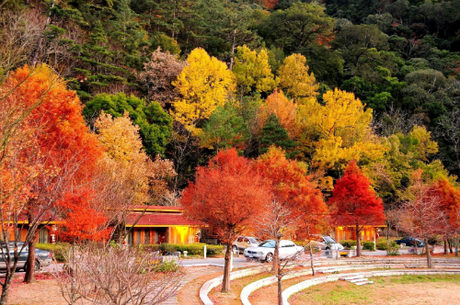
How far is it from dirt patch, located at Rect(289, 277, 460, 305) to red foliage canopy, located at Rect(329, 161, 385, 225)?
624 cm

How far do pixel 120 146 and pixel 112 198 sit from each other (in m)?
18.3

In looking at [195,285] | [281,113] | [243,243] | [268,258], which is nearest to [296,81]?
[281,113]

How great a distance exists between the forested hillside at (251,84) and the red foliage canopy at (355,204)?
270 cm

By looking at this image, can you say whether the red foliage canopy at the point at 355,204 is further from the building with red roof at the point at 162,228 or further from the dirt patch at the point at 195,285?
the dirt patch at the point at 195,285

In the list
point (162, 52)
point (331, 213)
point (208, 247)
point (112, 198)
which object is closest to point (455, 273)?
point (331, 213)

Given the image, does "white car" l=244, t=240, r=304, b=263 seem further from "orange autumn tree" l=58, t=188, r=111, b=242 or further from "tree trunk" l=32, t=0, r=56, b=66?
"tree trunk" l=32, t=0, r=56, b=66

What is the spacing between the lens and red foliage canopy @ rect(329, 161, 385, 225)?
32625 millimetres

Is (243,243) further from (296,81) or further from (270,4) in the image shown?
(270,4)

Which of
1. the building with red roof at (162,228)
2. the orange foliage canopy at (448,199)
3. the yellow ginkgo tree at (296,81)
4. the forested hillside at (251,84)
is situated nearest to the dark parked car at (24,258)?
the building with red roof at (162,228)

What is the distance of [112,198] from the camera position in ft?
57.7

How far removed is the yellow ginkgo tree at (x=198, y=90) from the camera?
45.2m

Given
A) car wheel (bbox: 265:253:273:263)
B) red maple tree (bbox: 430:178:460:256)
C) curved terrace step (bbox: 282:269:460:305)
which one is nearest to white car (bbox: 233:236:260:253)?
car wheel (bbox: 265:253:273:263)

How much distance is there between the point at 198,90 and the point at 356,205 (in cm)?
2300

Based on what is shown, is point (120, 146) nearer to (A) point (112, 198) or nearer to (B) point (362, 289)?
(A) point (112, 198)
